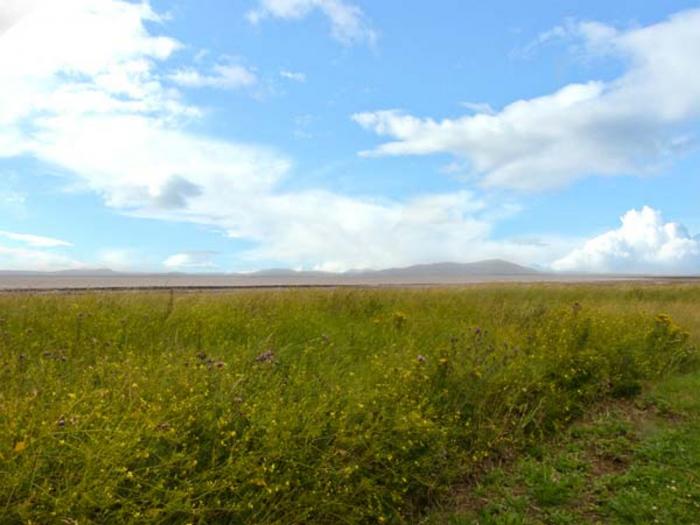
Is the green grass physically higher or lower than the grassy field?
lower

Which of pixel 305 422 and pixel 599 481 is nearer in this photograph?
pixel 305 422

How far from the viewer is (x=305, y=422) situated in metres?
4.52

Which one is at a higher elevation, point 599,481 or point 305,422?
point 305,422

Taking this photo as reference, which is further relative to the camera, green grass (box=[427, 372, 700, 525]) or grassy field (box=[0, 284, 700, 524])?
green grass (box=[427, 372, 700, 525])

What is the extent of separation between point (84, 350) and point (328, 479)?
13.4 ft

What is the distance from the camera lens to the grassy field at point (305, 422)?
354 cm

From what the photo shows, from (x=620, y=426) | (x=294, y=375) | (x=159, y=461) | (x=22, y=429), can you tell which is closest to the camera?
(x=22, y=429)

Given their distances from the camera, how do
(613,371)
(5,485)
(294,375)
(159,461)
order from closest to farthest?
(5,485), (159,461), (294,375), (613,371)

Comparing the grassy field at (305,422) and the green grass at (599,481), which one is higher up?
the grassy field at (305,422)

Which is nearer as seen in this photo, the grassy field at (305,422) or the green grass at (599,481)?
the grassy field at (305,422)

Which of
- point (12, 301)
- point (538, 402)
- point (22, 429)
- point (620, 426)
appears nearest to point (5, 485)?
point (22, 429)

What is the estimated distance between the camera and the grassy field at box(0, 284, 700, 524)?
3538 mm

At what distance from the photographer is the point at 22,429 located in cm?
354

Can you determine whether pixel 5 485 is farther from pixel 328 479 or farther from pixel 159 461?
pixel 328 479
